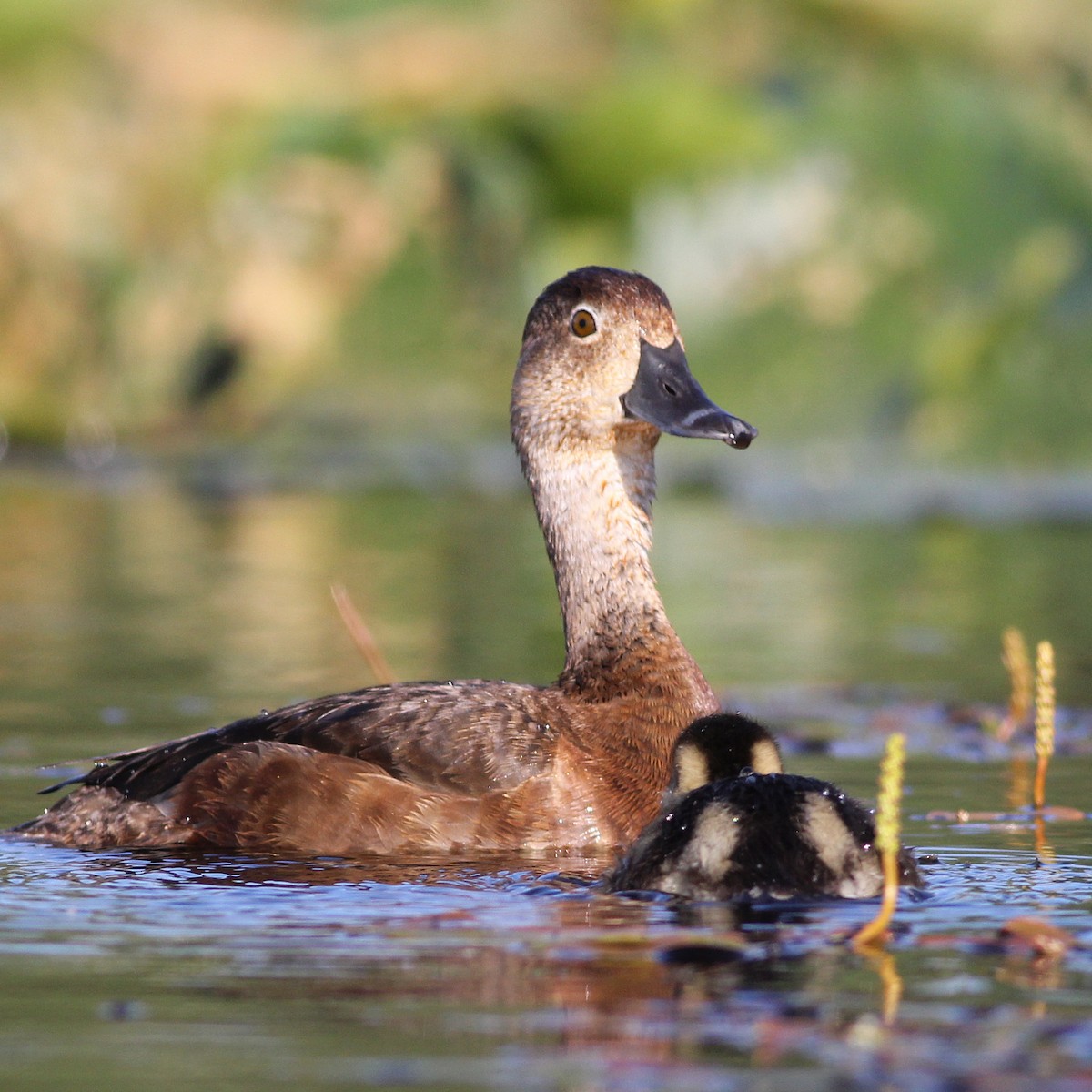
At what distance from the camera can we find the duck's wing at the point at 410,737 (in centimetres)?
664

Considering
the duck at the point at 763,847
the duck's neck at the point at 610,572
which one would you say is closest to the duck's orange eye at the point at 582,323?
the duck's neck at the point at 610,572

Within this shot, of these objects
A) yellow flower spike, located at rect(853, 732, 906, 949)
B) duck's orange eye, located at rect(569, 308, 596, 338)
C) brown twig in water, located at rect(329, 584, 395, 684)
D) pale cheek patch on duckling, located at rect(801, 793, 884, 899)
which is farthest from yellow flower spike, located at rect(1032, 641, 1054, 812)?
brown twig in water, located at rect(329, 584, 395, 684)

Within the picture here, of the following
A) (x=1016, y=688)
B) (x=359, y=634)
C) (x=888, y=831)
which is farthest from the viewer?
(x=1016, y=688)

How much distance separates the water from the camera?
4312mm

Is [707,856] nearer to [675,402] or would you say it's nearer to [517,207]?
[675,402]

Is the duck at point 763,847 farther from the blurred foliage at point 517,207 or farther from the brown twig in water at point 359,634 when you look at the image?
the blurred foliage at point 517,207

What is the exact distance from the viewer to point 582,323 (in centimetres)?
772

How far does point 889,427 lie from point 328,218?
5.45 m

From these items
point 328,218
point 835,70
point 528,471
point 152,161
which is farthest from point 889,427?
point 528,471

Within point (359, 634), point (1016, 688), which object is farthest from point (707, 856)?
point (1016, 688)

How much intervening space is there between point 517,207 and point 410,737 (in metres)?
13.9

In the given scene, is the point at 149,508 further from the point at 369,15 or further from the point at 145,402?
the point at 369,15

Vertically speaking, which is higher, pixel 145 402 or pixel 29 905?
pixel 145 402

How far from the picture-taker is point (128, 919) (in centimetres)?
554
